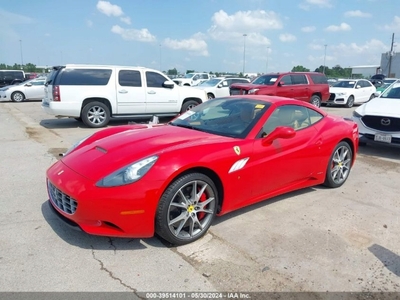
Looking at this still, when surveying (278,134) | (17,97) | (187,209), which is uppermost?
(278,134)

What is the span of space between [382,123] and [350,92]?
37.7ft

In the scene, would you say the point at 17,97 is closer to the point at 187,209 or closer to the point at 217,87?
the point at 217,87

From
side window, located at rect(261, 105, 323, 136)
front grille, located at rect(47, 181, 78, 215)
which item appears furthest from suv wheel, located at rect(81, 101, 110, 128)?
side window, located at rect(261, 105, 323, 136)

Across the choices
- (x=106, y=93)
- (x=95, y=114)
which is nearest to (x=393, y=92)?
(x=106, y=93)

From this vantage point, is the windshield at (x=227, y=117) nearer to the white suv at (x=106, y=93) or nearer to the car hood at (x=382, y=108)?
the car hood at (x=382, y=108)

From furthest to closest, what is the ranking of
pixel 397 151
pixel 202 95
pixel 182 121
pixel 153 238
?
pixel 202 95
pixel 397 151
pixel 182 121
pixel 153 238

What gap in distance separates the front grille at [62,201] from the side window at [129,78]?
700cm

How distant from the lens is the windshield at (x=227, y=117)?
11.9ft

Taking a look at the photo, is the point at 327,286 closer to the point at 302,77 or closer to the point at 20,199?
the point at 20,199

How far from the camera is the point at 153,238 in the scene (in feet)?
10.3

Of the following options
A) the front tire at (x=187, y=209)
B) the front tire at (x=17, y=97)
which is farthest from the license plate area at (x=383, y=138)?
the front tire at (x=17, y=97)

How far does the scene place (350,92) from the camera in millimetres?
16891

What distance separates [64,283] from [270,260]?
173cm

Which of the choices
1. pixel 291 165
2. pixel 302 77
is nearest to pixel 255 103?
pixel 291 165
